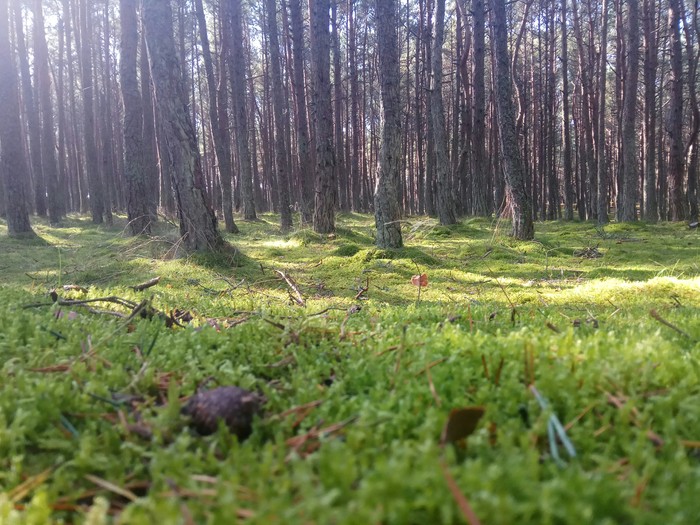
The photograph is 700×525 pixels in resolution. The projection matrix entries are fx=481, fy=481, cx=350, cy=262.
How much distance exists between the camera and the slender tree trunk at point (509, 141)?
11.0m

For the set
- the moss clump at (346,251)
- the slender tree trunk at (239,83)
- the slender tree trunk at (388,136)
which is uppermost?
the slender tree trunk at (239,83)

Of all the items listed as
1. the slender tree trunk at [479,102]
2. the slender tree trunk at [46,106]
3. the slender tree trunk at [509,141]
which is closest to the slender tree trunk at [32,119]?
the slender tree trunk at [46,106]

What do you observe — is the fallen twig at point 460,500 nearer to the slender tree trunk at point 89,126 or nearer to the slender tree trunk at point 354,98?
the slender tree trunk at point 89,126

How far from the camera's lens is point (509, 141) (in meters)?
11.1

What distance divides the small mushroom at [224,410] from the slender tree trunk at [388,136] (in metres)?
7.89

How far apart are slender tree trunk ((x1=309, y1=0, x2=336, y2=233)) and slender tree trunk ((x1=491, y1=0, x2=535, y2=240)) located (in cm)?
430

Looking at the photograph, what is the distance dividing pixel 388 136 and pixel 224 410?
833 centimetres

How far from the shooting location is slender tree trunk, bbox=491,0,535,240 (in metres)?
11.0

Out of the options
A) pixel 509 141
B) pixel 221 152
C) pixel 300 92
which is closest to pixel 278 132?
pixel 300 92

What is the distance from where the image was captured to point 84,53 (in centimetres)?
2120

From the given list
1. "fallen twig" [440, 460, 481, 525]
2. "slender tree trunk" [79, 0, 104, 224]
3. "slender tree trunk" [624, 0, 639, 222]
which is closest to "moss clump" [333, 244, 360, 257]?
"fallen twig" [440, 460, 481, 525]

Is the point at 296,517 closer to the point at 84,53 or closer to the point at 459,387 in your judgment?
the point at 459,387

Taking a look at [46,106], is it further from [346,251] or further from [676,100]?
[676,100]

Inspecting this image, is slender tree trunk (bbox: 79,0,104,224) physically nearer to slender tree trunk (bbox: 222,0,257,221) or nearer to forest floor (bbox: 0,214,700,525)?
slender tree trunk (bbox: 222,0,257,221)
